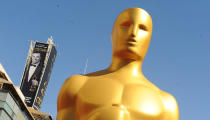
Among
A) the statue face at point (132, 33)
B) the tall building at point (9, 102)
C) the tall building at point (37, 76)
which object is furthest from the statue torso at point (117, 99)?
the tall building at point (37, 76)

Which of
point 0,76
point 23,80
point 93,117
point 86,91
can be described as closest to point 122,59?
point 86,91

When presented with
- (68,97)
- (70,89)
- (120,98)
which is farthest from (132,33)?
(68,97)

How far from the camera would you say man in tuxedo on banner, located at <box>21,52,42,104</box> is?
3597cm

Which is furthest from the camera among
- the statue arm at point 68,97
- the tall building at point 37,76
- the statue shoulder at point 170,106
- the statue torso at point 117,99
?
the tall building at point 37,76

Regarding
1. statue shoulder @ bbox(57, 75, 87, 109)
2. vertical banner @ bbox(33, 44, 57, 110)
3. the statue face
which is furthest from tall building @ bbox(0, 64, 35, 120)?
the statue face

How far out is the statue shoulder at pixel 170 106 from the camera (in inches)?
265

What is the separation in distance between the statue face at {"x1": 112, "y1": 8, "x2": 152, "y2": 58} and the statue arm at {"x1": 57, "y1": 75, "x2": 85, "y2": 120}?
1.14 metres

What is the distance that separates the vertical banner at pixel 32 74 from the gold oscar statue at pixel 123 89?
2970 centimetres

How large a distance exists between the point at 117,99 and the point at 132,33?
5.16 ft

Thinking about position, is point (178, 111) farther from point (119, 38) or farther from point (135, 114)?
point (119, 38)

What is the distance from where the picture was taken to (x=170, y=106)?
6844 millimetres

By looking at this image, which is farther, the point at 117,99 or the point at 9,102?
the point at 9,102

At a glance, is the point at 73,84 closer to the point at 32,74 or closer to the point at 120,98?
the point at 120,98

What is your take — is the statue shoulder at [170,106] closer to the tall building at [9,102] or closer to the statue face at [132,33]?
the statue face at [132,33]
